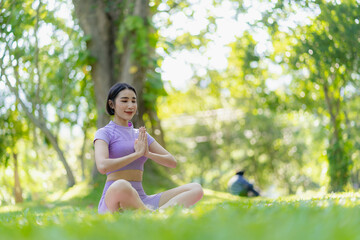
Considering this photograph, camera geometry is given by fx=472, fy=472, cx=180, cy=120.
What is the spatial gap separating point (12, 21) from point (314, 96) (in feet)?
29.9

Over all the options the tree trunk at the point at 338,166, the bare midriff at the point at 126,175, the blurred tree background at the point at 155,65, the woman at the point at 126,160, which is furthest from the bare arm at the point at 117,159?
the tree trunk at the point at 338,166

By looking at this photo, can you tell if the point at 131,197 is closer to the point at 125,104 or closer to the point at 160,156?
the point at 160,156

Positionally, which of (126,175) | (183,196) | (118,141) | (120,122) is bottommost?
(183,196)

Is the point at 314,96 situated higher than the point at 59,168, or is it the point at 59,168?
the point at 314,96

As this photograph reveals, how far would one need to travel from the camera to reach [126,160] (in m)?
3.82

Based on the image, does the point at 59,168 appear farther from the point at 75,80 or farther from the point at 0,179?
the point at 75,80

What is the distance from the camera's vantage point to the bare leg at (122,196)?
3635 mm

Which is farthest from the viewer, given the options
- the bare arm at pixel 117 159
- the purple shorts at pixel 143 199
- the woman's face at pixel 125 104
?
the woman's face at pixel 125 104

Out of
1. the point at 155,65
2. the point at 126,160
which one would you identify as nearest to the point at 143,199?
the point at 126,160

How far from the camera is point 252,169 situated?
29.7 meters

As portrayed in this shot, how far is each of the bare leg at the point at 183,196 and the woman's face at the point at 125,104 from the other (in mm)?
795

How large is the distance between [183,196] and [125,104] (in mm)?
968

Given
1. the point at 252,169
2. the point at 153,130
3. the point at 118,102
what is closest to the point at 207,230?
the point at 118,102

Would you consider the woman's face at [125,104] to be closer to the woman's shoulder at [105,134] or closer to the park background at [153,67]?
the woman's shoulder at [105,134]
